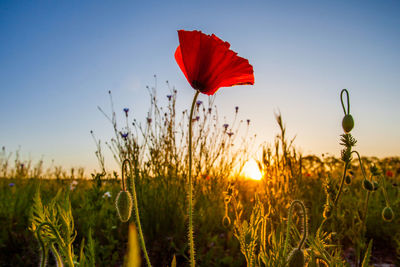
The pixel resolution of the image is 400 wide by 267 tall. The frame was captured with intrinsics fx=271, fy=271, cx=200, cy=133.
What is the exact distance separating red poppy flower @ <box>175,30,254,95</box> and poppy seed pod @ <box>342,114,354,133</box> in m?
0.55

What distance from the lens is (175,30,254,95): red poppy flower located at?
0.98 metres

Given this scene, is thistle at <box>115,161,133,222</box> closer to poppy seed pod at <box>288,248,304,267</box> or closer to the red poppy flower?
the red poppy flower

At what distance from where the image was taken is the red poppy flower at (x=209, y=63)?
3.22 ft

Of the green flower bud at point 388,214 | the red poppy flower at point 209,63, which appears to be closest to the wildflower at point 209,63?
the red poppy flower at point 209,63

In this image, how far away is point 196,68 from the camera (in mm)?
1050

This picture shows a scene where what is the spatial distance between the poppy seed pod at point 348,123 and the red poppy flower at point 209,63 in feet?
1.80

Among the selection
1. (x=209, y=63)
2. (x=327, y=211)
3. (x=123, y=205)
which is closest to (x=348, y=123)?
(x=327, y=211)

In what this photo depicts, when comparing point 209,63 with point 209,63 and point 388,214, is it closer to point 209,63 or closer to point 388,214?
point 209,63

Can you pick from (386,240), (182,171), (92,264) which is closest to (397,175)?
(386,240)

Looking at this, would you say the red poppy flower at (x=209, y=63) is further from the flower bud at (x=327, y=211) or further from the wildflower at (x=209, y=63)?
the flower bud at (x=327, y=211)

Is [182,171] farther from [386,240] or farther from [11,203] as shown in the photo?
[386,240]

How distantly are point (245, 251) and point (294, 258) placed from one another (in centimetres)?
23

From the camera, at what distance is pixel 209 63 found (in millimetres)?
1046

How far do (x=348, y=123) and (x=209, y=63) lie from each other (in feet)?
2.49
